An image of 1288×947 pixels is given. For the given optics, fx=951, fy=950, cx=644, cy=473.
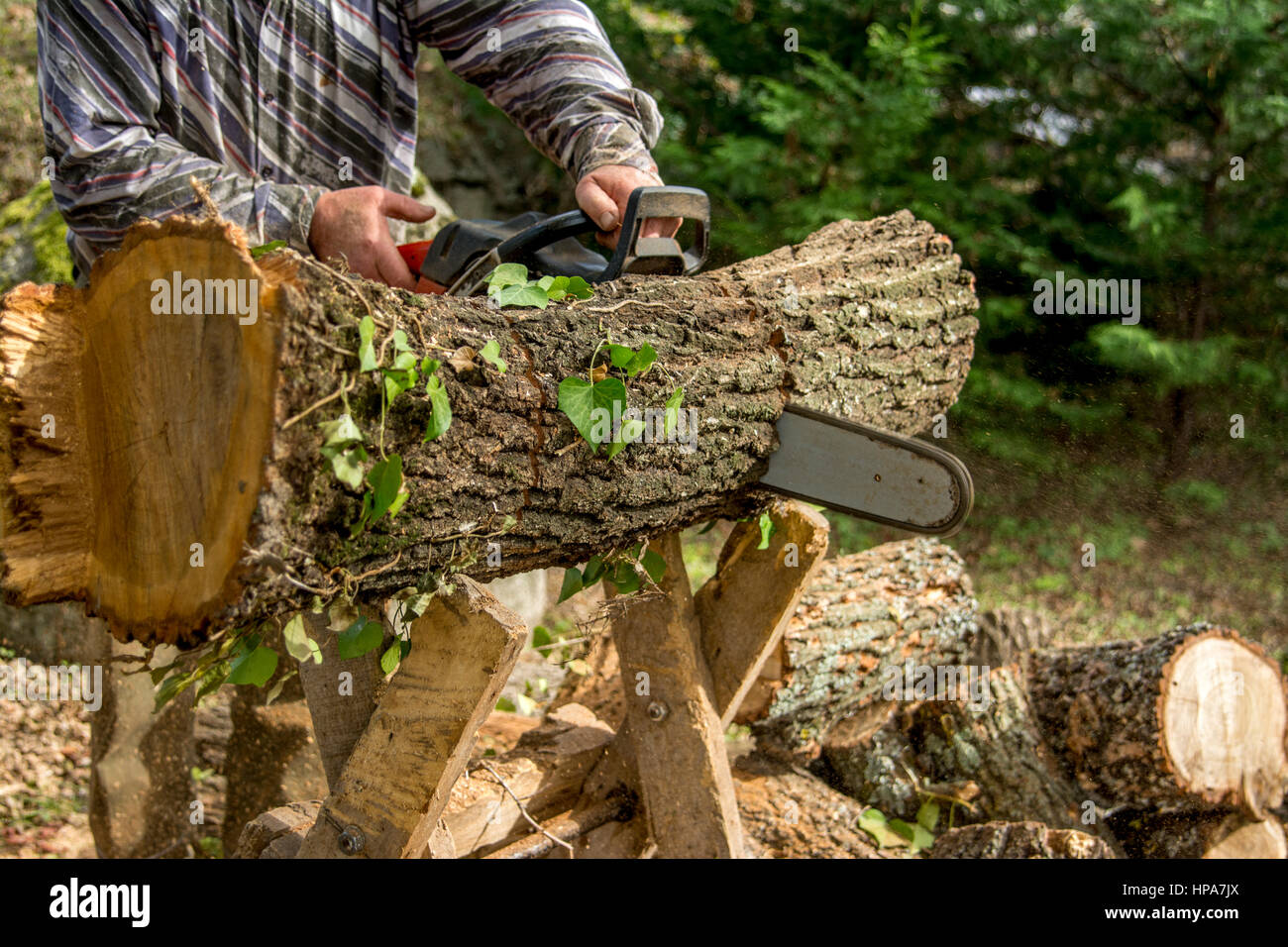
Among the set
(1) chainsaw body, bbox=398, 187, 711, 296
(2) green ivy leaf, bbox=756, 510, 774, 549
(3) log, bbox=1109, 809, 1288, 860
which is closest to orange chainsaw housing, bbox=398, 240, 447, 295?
(1) chainsaw body, bbox=398, 187, 711, 296

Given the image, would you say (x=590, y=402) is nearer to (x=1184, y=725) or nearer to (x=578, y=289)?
(x=578, y=289)

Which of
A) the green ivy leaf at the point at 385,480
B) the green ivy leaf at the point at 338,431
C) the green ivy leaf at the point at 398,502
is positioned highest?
the green ivy leaf at the point at 338,431

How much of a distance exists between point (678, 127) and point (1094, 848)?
5343 mm

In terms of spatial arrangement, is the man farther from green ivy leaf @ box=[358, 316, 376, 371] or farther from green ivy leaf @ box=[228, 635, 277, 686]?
green ivy leaf @ box=[228, 635, 277, 686]

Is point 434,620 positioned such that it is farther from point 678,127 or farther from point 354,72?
point 678,127

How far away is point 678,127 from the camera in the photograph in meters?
6.46

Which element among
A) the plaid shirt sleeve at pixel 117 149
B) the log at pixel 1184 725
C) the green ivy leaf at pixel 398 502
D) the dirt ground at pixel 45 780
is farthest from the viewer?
the dirt ground at pixel 45 780

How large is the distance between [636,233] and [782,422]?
486 mm

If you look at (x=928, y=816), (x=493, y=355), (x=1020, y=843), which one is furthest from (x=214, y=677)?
(x=928, y=816)

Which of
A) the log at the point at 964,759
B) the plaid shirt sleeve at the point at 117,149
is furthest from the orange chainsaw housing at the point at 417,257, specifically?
the log at the point at 964,759

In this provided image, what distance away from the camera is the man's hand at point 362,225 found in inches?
76.8

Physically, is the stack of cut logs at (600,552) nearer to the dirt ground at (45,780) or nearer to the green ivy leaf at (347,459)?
the green ivy leaf at (347,459)

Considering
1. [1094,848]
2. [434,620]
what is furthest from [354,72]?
[1094,848]

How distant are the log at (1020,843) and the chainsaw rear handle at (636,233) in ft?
5.53
